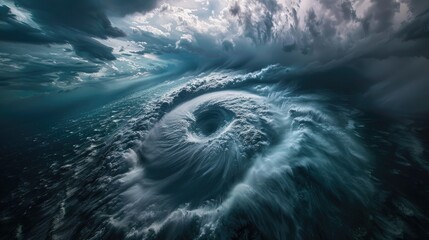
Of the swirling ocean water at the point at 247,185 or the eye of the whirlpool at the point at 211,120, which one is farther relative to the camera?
the eye of the whirlpool at the point at 211,120

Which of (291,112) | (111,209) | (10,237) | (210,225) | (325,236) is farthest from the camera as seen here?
(291,112)

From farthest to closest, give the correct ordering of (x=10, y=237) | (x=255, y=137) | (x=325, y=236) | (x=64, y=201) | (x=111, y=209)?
(x=255, y=137), (x=64, y=201), (x=111, y=209), (x=10, y=237), (x=325, y=236)

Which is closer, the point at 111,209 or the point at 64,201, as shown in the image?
the point at 111,209

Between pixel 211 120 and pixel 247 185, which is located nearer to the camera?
pixel 247 185

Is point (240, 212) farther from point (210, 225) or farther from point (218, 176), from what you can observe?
point (218, 176)

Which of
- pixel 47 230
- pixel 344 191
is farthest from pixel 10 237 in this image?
pixel 344 191
